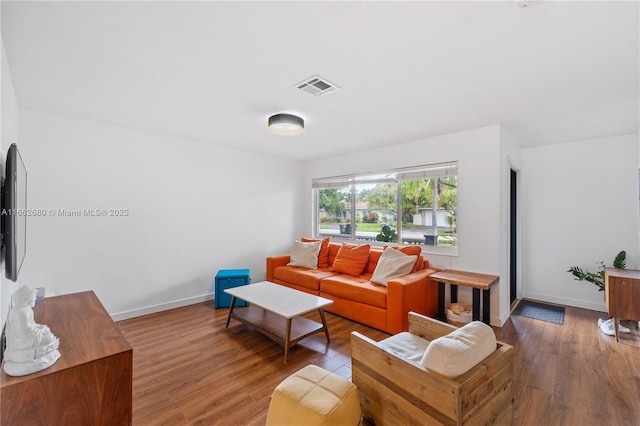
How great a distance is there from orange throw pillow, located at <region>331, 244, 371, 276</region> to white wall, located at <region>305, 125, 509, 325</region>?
915 millimetres

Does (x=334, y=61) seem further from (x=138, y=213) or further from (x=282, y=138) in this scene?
(x=138, y=213)

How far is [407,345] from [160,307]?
3.25 m

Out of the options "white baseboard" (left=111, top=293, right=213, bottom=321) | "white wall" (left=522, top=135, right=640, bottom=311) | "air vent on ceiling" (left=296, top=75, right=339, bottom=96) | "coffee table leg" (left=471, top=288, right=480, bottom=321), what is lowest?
"white baseboard" (left=111, top=293, right=213, bottom=321)

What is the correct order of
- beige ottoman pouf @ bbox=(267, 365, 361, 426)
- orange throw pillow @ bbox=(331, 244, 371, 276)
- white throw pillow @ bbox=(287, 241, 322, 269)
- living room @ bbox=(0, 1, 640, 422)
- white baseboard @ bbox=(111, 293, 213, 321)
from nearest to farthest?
beige ottoman pouf @ bbox=(267, 365, 361, 426) → living room @ bbox=(0, 1, 640, 422) → white baseboard @ bbox=(111, 293, 213, 321) → orange throw pillow @ bbox=(331, 244, 371, 276) → white throw pillow @ bbox=(287, 241, 322, 269)

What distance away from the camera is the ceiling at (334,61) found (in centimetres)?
145

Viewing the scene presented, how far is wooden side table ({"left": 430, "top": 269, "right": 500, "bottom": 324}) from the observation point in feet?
9.32

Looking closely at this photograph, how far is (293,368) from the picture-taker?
7.53ft

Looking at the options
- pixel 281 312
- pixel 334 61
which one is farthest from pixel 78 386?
pixel 334 61

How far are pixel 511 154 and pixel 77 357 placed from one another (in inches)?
182

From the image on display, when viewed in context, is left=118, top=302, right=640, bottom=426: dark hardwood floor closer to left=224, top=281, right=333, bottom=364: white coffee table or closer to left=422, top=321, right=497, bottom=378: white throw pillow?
left=224, top=281, right=333, bottom=364: white coffee table

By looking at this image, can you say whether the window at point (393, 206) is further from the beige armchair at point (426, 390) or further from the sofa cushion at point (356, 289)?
the beige armchair at point (426, 390)

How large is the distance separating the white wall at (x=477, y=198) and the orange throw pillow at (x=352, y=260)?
0.92 meters

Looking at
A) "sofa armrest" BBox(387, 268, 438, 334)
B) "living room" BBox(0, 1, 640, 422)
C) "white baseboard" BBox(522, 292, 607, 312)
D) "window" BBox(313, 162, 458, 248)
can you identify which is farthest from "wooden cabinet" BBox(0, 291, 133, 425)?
"white baseboard" BBox(522, 292, 607, 312)

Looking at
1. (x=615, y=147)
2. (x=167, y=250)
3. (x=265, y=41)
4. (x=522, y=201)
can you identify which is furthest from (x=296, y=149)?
(x=615, y=147)
